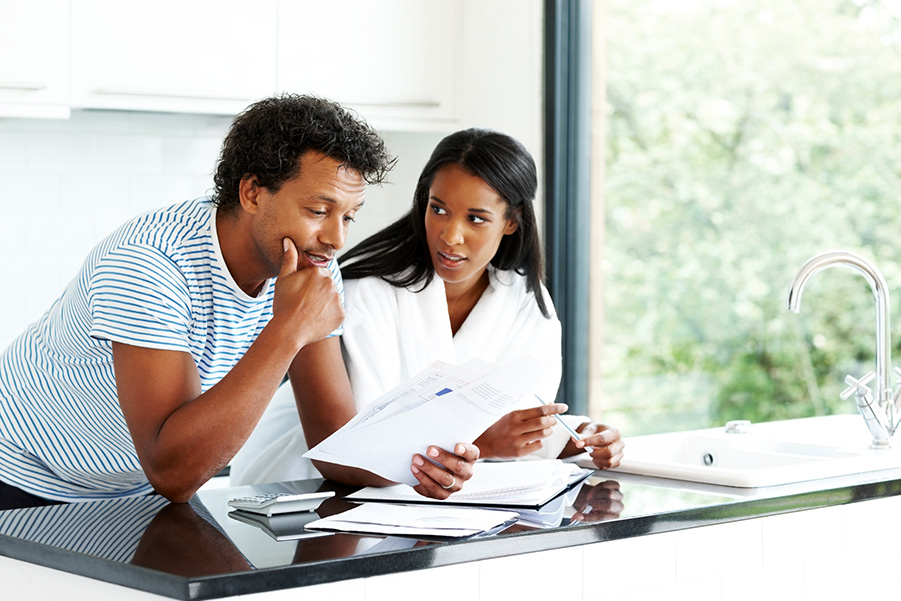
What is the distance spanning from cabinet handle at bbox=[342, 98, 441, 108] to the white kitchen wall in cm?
37

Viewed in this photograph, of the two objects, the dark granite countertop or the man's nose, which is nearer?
the dark granite countertop

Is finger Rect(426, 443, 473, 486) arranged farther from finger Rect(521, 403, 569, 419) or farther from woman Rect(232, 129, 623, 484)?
woman Rect(232, 129, 623, 484)

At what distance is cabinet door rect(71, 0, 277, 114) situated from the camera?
102 inches

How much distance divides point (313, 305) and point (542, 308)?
75cm

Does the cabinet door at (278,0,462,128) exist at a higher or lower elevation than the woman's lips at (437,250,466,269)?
higher

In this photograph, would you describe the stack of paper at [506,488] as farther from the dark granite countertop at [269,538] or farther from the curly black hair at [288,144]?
the curly black hair at [288,144]

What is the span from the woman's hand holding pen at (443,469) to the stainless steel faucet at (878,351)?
75cm

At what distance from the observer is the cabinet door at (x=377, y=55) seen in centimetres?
288

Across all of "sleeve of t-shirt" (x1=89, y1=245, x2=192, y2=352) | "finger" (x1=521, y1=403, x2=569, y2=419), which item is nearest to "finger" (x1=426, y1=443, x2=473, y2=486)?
"finger" (x1=521, y1=403, x2=569, y2=419)

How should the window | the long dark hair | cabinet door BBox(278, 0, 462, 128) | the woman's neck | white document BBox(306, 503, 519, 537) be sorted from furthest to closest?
1. the window
2. cabinet door BBox(278, 0, 462, 128)
3. the woman's neck
4. the long dark hair
5. white document BBox(306, 503, 519, 537)

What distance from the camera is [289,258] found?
1546 mm

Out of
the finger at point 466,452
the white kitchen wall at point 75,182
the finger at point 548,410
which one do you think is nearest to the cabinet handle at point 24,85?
the white kitchen wall at point 75,182

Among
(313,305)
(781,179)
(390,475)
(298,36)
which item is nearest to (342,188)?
(313,305)

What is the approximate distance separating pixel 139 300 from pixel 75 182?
155 centimetres
